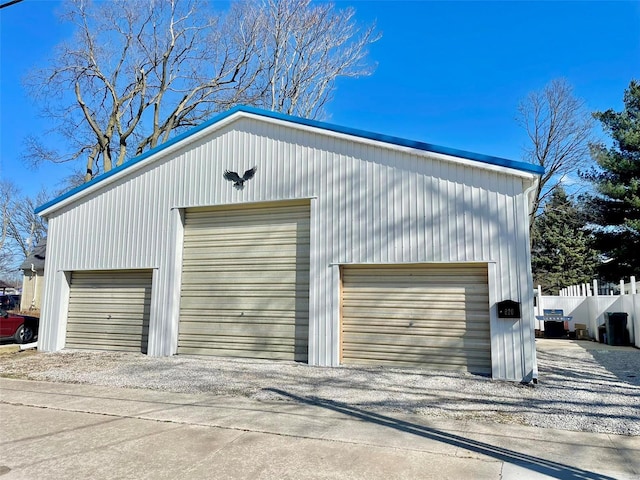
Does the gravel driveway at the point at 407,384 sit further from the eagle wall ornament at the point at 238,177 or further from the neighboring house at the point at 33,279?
the neighboring house at the point at 33,279

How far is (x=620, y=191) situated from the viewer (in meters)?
21.6

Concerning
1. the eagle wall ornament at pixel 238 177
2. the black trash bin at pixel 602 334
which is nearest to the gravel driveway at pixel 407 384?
the eagle wall ornament at pixel 238 177

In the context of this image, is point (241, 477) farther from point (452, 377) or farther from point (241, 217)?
point (241, 217)

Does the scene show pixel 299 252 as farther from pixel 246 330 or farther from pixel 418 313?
pixel 418 313

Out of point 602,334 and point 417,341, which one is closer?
point 417,341

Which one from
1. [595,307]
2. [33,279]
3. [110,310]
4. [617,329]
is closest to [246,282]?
[110,310]

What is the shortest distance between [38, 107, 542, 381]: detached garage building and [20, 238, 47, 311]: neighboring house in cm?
1897

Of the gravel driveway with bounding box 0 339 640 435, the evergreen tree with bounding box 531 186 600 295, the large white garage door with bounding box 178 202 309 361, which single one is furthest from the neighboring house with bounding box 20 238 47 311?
the evergreen tree with bounding box 531 186 600 295

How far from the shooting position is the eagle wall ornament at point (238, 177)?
397 inches

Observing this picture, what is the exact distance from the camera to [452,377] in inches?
305

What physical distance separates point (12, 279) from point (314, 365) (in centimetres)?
7079

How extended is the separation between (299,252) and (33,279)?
27553 millimetres

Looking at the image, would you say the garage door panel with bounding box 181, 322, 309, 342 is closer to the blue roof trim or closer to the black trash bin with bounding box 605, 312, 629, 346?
the blue roof trim

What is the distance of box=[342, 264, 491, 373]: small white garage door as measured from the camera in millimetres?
8211
